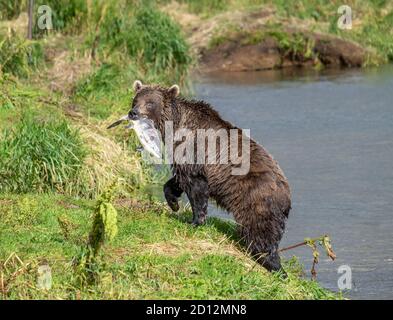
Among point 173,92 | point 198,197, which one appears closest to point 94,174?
point 173,92

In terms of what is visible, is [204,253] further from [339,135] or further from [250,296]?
[339,135]

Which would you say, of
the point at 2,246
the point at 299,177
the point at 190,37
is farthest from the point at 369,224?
the point at 190,37

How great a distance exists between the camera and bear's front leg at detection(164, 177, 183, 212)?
35.7ft

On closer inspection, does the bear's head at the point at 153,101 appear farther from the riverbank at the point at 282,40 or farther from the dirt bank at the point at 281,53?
the dirt bank at the point at 281,53

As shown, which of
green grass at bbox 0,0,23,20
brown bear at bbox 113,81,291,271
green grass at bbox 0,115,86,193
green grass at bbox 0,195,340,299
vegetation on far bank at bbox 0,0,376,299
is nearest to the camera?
green grass at bbox 0,195,340,299

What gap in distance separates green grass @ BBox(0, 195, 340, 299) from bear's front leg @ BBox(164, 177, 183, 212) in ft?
0.40

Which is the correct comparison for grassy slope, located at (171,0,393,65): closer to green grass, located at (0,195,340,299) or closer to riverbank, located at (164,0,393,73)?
riverbank, located at (164,0,393,73)

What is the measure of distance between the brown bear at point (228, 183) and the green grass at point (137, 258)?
21 centimetres

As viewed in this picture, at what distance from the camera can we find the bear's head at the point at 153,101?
10977 mm

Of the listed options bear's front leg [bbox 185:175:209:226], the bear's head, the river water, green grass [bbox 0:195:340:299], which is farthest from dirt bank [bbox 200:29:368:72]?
bear's front leg [bbox 185:175:209:226]

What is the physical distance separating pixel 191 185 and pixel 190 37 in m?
13.8

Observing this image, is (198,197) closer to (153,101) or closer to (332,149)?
(153,101)

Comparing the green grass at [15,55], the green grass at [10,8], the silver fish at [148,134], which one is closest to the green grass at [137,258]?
the silver fish at [148,134]
